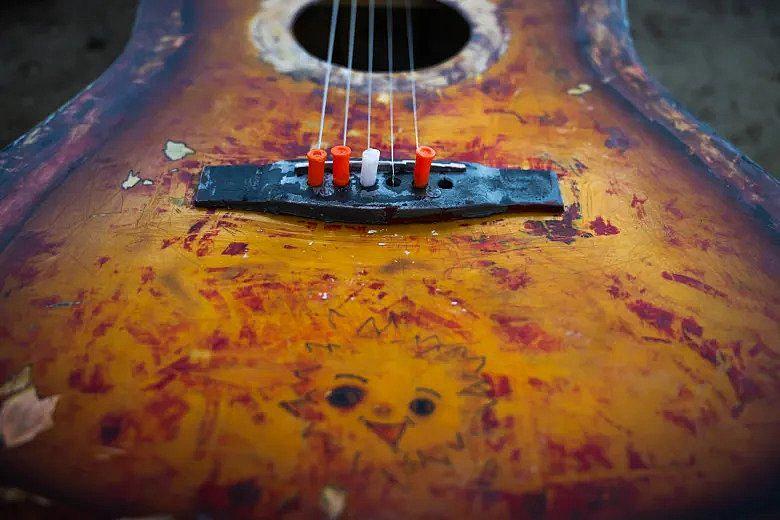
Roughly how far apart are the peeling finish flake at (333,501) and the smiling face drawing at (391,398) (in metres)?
0.05

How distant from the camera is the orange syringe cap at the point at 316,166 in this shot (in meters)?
0.98

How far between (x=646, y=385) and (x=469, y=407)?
24 centimetres

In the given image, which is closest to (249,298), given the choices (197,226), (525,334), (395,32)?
(197,226)

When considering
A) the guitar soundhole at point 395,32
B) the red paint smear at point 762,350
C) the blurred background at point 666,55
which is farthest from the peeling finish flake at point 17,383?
the blurred background at point 666,55

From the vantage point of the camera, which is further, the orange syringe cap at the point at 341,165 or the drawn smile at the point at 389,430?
the orange syringe cap at the point at 341,165

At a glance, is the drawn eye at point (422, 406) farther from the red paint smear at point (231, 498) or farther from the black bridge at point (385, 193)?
the black bridge at point (385, 193)

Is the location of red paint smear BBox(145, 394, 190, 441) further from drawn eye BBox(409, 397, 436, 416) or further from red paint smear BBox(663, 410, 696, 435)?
red paint smear BBox(663, 410, 696, 435)

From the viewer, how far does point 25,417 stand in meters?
0.72

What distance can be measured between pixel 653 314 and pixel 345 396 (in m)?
0.47

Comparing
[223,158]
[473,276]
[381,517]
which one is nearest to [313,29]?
[223,158]

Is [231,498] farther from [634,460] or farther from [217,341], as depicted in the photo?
[634,460]

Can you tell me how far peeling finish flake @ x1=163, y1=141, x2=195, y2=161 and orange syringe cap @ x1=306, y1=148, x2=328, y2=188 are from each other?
265 millimetres

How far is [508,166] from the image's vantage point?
1.12 m

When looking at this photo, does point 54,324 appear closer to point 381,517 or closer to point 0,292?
point 0,292
